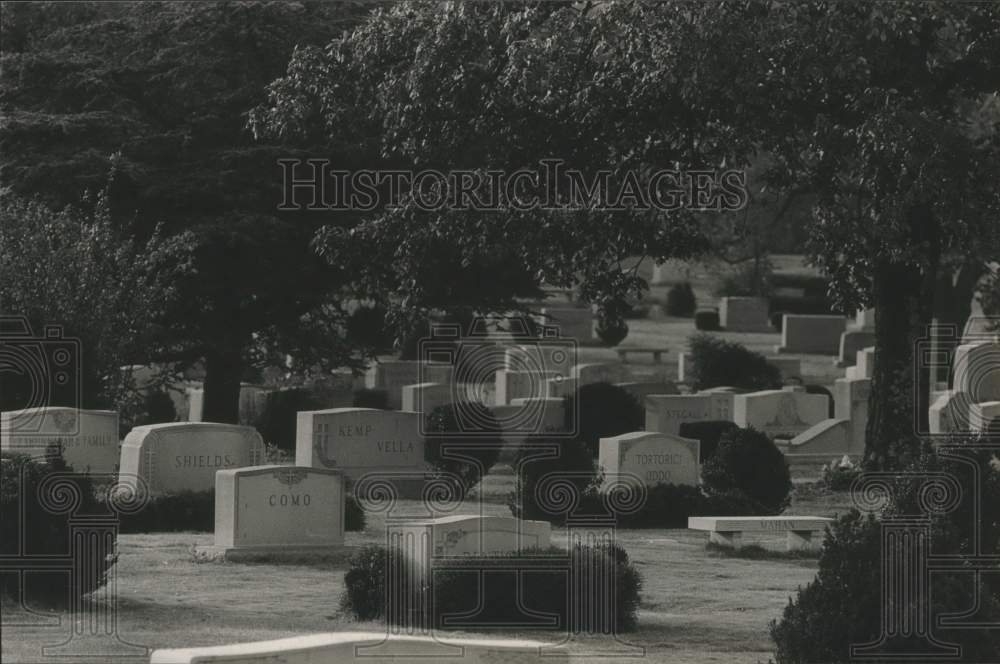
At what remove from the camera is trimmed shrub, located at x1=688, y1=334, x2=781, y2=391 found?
3431 centimetres

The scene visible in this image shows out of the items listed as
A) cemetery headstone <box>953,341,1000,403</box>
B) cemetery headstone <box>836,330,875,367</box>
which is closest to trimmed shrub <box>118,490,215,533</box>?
cemetery headstone <box>953,341,1000,403</box>

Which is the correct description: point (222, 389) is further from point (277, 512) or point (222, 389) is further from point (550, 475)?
point (277, 512)

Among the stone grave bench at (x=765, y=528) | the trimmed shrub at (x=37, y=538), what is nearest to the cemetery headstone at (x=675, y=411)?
the stone grave bench at (x=765, y=528)

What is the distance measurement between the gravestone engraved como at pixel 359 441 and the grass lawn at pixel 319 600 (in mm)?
4028

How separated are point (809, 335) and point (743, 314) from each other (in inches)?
153

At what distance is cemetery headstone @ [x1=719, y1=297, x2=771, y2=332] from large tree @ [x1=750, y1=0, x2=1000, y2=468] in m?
28.6

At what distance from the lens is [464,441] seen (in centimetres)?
2234

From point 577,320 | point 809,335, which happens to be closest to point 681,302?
point 809,335

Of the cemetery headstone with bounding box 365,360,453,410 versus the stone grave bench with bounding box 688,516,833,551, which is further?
the cemetery headstone with bounding box 365,360,453,410

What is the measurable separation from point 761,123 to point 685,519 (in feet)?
14.6

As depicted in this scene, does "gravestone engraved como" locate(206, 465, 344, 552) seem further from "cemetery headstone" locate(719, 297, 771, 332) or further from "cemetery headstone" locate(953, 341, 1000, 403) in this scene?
"cemetery headstone" locate(719, 297, 771, 332)

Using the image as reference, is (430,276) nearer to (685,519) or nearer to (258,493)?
(685,519)

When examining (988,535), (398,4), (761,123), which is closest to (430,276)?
(398,4)

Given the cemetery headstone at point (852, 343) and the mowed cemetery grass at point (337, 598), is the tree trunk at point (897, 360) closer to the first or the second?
the mowed cemetery grass at point (337, 598)
